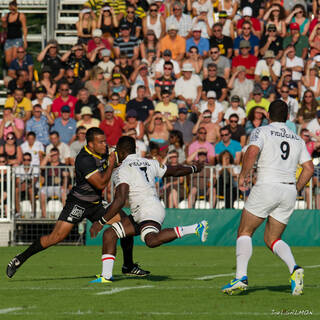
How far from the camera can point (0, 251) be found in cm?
→ 1873

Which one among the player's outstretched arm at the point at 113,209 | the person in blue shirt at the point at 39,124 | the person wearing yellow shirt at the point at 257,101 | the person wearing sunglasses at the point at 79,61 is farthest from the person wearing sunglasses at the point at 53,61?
the player's outstretched arm at the point at 113,209

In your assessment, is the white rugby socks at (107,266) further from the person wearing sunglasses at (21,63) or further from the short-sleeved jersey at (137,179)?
the person wearing sunglasses at (21,63)

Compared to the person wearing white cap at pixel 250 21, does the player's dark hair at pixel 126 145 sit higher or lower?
lower

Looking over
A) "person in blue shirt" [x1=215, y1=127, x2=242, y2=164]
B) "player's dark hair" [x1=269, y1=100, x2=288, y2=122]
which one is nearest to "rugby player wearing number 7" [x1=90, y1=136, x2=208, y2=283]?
"player's dark hair" [x1=269, y1=100, x2=288, y2=122]

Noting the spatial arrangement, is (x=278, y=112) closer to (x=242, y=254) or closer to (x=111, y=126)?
(x=242, y=254)

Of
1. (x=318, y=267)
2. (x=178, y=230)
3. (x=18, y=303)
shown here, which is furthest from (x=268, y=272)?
(x=18, y=303)

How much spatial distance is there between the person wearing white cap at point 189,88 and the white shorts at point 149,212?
11.8 metres

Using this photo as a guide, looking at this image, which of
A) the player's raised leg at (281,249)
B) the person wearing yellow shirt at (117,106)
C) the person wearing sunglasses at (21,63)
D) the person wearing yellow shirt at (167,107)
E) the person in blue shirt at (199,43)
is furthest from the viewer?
the person wearing sunglasses at (21,63)

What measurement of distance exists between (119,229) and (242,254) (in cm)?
236

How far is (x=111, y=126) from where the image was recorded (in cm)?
2206

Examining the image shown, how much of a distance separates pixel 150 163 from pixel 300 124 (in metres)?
10.9

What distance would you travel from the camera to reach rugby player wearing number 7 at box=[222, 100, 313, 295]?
9.79 m

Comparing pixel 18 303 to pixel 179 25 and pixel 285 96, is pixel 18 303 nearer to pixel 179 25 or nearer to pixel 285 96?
pixel 285 96

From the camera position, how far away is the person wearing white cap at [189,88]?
23375 millimetres
